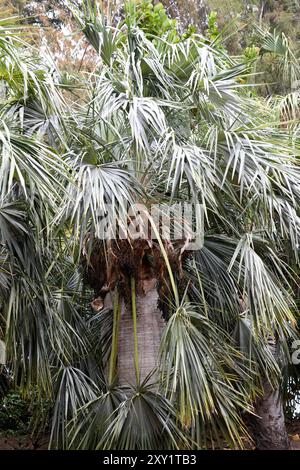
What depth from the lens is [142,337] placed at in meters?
5.22

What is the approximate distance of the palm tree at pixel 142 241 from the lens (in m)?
4.29

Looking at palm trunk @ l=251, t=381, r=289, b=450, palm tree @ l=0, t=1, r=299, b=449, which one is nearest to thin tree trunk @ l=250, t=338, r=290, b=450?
palm trunk @ l=251, t=381, r=289, b=450

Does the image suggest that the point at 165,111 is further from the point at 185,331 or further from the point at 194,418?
the point at 194,418

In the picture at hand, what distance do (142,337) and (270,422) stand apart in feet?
8.79

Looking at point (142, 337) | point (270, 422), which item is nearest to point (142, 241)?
point (142, 337)

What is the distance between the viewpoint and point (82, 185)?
4480mm

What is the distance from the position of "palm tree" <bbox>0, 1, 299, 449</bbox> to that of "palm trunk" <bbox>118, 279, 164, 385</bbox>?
12 millimetres

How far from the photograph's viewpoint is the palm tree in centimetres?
429

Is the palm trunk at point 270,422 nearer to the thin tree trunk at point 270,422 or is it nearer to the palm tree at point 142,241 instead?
the thin tree trunk at point 270,422

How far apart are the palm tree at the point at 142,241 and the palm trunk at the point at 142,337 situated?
0.01 meters

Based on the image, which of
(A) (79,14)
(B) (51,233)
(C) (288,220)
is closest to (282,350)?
(C) (288,220)

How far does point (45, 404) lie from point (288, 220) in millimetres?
3120

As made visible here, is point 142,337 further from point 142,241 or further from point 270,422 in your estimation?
point 270,422

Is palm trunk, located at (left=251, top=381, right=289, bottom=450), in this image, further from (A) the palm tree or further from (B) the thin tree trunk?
(A) the palm tree
